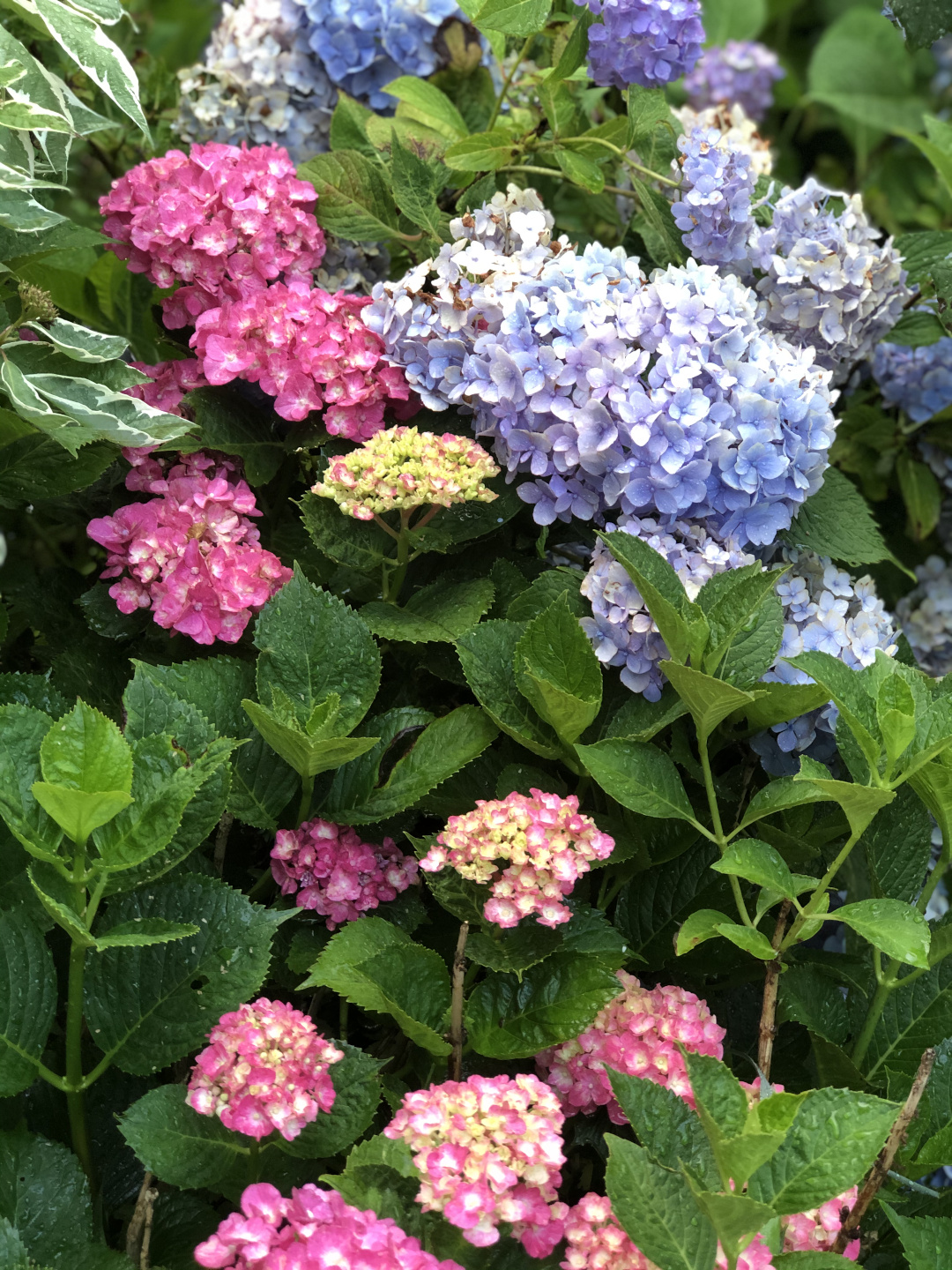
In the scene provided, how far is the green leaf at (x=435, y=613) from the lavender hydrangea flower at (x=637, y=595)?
0.09 meters

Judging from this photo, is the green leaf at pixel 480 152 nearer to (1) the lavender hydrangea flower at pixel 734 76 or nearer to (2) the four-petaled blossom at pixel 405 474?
(2) the four-petaled blossom at pixel 405 474

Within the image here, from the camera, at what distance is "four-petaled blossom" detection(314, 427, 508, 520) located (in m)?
0.92

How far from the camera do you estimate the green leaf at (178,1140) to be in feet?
2.35

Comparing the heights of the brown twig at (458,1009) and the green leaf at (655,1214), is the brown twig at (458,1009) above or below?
below

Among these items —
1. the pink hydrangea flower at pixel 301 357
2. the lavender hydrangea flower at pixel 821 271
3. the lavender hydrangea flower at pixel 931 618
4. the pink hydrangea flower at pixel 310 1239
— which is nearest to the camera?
the pink hydrangea flower at pixel 310 1239

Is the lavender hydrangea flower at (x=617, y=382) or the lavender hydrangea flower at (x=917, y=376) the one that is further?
the lavender hydrangea flower at (x=917, y=376)

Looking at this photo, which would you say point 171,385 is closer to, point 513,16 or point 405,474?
point 405,474

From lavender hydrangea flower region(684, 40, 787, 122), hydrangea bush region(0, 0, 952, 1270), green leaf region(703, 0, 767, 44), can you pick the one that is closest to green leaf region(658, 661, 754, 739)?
hydrangea bush region(0, 0, 952, 1270)

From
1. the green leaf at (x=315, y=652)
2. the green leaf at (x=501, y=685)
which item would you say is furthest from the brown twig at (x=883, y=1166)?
the green leaf at (x=315, y=652)

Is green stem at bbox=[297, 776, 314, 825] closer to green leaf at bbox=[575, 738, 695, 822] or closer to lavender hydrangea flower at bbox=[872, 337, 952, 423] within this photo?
green leaf at bbox=[575, 738, 695, 822]

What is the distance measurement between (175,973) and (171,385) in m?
0.53

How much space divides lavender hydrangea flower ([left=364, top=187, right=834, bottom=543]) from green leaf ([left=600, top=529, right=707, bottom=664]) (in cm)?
7

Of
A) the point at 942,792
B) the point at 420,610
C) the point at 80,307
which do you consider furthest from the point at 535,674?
the point at 80,307

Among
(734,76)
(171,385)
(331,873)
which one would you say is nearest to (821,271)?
(171,385)
